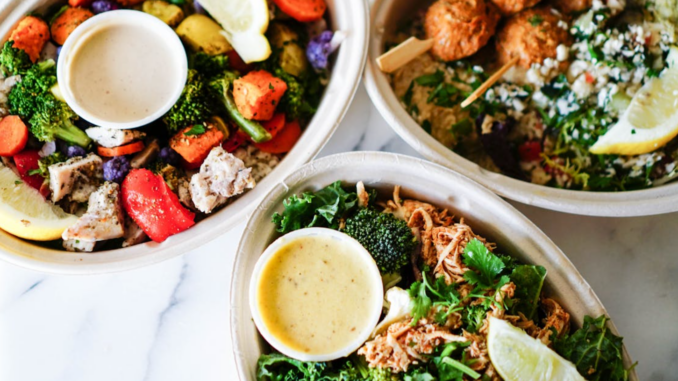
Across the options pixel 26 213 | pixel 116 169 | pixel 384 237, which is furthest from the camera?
pixel 116 169

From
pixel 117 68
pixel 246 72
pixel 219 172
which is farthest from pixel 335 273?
pixel 117 68

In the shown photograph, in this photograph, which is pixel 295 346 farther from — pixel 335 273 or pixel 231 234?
pixel 231 234

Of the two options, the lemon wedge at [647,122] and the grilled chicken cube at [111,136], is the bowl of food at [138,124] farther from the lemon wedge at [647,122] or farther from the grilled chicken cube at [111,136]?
the lemon wedge at [647,122]

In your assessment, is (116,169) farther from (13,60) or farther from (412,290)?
(412,290)

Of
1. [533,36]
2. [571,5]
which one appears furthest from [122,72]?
[571,5]

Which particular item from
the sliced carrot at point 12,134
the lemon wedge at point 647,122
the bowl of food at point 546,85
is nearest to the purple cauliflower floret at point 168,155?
the sliced carrot at point 12,134

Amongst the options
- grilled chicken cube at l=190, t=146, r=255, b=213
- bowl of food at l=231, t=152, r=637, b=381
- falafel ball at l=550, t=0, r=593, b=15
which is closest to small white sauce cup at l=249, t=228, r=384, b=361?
bowl of food at l=231, t=152, r=637, b=381

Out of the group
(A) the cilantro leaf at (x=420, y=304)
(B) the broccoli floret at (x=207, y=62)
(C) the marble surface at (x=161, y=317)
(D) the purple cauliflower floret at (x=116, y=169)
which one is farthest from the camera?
(C) the marble surface at (x=161, y=317)

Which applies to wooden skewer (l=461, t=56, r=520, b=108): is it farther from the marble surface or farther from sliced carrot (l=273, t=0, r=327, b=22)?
sliced carrot (l=273, t=0, r=327, b=22)
